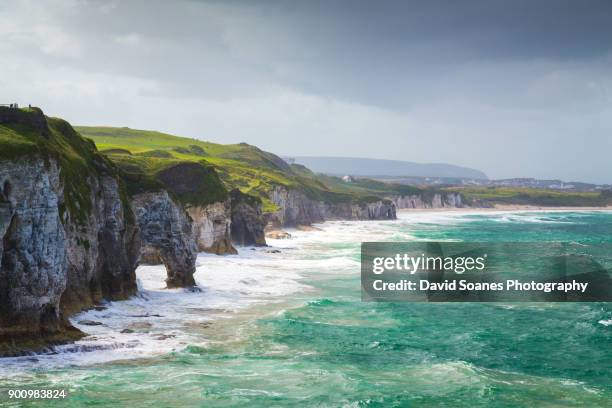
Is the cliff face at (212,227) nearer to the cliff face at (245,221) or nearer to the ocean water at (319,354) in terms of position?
the cliff face at (245,221)

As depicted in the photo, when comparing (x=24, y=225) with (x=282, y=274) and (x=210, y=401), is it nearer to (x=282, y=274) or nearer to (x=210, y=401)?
(x=210, y=401)

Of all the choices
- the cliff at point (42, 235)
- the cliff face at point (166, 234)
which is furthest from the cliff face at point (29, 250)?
the cliff face at point (166, 234)

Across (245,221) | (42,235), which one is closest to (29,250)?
(42,235)

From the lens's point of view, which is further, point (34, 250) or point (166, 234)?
point (166, 234)

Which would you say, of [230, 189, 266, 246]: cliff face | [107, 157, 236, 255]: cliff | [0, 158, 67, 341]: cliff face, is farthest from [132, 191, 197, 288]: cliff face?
[230, 189, 266, 246]: cliff face

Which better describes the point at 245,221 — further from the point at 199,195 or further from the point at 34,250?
the point at 34,250

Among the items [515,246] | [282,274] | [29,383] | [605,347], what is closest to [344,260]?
[282,274]

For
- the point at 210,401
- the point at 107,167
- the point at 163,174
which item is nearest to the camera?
the point at 210,401
